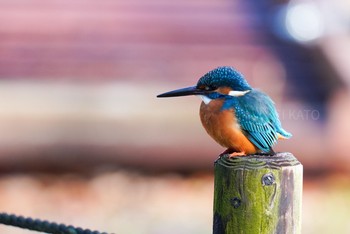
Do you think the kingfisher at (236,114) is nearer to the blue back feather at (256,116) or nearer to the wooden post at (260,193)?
the blue back feather at (256,116)

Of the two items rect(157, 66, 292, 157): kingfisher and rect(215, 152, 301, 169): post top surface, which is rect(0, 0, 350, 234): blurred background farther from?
rect(215, 152, 301, 169): post top surface

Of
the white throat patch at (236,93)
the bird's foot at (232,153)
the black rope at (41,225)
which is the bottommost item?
the black rope at (41,225)

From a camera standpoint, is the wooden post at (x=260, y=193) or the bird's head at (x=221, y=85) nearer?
the wooden post at (x=260, y=193)

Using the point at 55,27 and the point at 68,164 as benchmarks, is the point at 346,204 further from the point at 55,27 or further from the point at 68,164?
the point at 55,27

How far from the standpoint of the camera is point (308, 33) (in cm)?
636


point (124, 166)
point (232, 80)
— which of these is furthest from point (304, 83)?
point (232, 80)

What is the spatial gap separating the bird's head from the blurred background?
10.3ft

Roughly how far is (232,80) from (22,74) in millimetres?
4692

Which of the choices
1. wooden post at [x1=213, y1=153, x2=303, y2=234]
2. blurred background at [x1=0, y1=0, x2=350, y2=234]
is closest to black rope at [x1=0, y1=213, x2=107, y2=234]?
wooden post at [x1=213, y1=153, x2=303, y2=234]

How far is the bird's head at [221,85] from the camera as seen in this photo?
2152mm

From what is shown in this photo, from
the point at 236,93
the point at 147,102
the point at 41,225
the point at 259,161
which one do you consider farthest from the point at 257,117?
the point at 147,102

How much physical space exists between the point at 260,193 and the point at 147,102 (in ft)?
14.8

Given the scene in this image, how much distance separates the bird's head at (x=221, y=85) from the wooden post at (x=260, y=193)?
1.11ft

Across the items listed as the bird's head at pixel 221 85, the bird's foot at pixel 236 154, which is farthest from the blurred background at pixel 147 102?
the bird's foot at pixel 236 154
